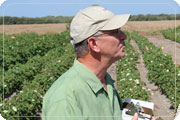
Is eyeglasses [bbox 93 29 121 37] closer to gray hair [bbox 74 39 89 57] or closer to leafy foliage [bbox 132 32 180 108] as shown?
gray hair [bbox 74 39 89 57]

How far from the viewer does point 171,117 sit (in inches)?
176

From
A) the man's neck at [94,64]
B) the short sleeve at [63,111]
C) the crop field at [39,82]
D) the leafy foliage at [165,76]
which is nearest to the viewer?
the short sleeve at [63,111]

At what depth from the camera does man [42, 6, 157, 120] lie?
1.23 metres

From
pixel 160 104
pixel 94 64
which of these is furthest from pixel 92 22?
pixel 160 104

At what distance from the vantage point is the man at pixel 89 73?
1227 millimetres

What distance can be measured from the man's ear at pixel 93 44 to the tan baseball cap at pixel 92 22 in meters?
0.03

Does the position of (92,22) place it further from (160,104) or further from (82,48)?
(160,104)

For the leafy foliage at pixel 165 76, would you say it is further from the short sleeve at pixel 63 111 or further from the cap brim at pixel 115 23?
the short sleeve at pixel 63 111

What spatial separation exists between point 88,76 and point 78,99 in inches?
6.9

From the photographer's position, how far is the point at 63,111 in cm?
118

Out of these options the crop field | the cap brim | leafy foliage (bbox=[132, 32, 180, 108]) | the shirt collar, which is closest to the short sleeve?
the shirt collar

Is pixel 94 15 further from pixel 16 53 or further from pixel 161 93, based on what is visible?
pixel 16 53

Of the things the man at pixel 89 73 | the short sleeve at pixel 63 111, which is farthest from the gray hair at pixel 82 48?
the short sleeve at pixel 63 111

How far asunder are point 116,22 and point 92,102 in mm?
454
